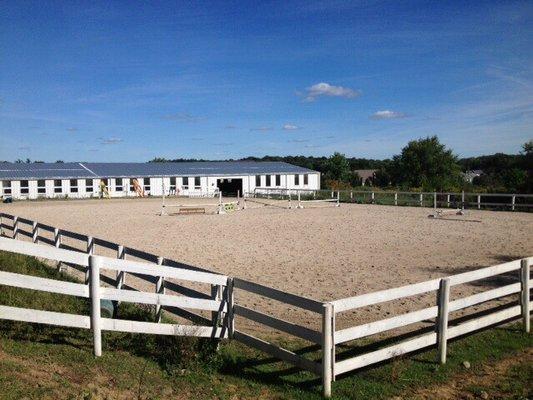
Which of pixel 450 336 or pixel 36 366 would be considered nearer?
pixel 36 366

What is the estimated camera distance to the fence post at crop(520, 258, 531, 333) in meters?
8.00

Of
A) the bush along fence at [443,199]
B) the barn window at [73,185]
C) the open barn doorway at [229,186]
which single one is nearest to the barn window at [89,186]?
the barn window at [73,185]

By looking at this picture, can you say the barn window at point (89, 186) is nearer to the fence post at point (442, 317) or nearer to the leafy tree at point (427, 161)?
the leafy tree at point (427, 161)

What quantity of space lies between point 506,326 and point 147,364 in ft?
19.2

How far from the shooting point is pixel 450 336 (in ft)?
22.8

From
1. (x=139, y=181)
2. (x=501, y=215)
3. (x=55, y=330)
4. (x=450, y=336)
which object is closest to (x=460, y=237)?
(x=501, y=215)

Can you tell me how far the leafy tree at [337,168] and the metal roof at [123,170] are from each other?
837 inches

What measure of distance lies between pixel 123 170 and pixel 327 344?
185ft

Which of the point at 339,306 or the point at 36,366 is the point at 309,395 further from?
the point at 36,366

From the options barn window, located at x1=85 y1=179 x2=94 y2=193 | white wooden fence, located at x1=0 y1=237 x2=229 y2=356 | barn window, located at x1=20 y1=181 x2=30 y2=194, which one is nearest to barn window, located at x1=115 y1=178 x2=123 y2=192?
barn window, located at x1=85 y1=179 x2=94 y2=193

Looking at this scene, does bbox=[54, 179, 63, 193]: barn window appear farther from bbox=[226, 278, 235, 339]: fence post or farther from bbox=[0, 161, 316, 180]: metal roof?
bbox=[226, 278, 235, 339]: fence post

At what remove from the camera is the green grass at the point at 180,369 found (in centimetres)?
510

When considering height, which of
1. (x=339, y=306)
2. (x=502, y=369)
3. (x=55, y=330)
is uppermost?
(x=339, y=306)

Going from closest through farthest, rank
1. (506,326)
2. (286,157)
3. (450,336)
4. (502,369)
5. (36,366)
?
(36,366)
(502,369)
(450,336)
(506,326)
(286,157)
